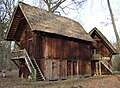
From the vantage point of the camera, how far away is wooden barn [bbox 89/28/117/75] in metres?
35.2

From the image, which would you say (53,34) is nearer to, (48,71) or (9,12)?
(48,71)

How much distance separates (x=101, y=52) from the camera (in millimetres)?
38500

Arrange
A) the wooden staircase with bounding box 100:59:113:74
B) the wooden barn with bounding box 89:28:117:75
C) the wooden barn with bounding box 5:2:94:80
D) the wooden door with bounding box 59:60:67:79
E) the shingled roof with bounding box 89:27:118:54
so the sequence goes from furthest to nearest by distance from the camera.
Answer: the shingled roof with bounding box 89:27:118:54 < the wooden barn with bounding box 89:28:117:75 < the wooden staircase with bounding box 100:59:113:74 < the wooden door with bounding box 59:60:67:79 < the wooden barn with bounding box 5:2:94:80

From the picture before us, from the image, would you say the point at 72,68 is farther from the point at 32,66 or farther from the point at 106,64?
the point at 106,64

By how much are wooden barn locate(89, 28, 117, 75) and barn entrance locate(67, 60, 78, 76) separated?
6.03m

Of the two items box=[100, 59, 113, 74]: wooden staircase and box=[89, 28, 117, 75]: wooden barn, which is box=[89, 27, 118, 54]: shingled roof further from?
box=[100, 59, 113, 74]: wooden staircase

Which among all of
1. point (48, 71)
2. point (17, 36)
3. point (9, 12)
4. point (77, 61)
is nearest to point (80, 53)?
point (77, 61)

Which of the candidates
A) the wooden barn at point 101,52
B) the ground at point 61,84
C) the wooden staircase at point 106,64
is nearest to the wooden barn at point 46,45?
the ground at point 61,84

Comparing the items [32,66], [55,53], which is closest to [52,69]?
[55,53]

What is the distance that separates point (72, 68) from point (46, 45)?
18.0 ft

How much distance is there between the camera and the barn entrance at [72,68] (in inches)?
1103

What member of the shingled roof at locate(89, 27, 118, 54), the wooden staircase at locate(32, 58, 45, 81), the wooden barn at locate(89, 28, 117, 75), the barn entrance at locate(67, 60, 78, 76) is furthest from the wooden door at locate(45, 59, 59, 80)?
the shingled roof at locate(89, 27, 118, 54)

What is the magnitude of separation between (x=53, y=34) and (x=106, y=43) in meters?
14.0

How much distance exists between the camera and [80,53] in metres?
30.0
